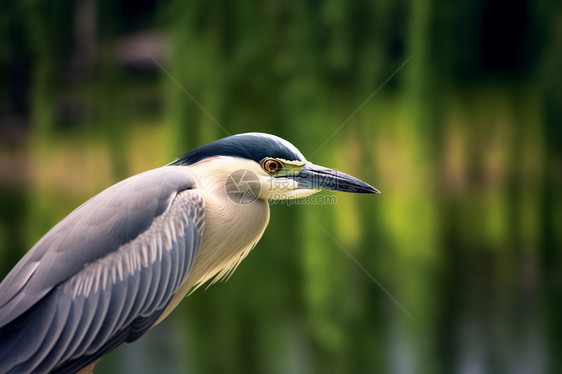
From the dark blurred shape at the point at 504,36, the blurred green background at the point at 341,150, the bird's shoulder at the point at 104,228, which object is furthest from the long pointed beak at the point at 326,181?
the dark blurred shape at the point at 504,36

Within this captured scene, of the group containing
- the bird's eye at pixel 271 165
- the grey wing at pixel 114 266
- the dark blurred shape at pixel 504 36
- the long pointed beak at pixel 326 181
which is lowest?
the grey wing at pixel 114 266

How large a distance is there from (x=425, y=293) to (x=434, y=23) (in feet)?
3.55

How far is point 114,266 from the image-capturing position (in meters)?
1.07

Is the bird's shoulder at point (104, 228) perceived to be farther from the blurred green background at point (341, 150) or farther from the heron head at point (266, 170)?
the blurred green background at point (341, 150)

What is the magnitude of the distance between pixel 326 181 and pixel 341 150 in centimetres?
123

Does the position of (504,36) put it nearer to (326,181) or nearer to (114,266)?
(326,181)

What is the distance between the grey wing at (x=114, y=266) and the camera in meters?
1.03

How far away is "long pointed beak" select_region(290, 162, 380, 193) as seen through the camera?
1.08 m

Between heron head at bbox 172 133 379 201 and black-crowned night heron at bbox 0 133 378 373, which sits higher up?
heron head at bbox 172 133 379 201

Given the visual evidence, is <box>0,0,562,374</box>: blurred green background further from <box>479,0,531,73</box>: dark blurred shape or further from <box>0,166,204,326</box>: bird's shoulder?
<box>0,166,204,326</box>: bird's shoulder

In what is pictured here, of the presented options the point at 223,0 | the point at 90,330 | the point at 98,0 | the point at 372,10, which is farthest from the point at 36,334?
the point at 98,0

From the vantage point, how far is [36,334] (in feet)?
3.31

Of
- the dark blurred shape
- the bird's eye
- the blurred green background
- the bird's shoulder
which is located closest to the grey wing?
the bird's shoulder

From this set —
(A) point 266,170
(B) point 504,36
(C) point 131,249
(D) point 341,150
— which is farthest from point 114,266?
(B) point 504,36
